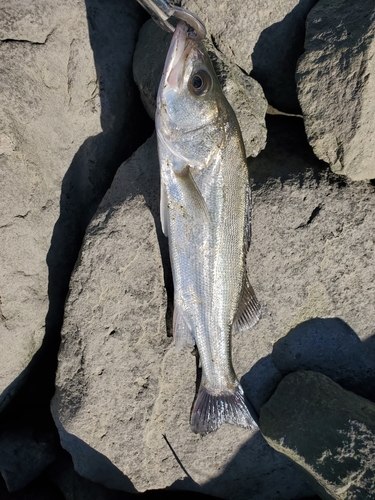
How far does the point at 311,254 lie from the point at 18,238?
2448mm

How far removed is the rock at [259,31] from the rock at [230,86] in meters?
0.17

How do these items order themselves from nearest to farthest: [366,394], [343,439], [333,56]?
1. [343,439]
2. [333,56]
3. [366,394]

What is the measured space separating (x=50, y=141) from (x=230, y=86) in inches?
62.6

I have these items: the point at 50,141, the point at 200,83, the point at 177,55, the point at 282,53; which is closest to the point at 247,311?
the point at 200,83

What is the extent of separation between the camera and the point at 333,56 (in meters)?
3.47

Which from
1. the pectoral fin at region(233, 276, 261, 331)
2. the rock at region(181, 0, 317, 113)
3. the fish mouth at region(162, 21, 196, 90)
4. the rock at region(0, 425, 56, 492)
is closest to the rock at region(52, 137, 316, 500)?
the pectoral fin at region(233, 276, 261, 331)

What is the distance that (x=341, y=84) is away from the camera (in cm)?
345

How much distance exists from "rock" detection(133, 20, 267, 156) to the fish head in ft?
1.34

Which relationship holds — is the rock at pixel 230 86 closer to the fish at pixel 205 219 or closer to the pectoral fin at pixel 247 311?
the fish at pixel 205 219

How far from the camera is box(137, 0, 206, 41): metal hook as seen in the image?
10.5 feet

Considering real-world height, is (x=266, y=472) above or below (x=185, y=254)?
below

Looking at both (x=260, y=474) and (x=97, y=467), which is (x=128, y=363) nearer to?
(x=97, y=467)

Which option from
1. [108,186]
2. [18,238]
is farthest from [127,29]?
[18,238]

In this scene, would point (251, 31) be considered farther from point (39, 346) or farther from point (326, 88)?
point (39, 346)
